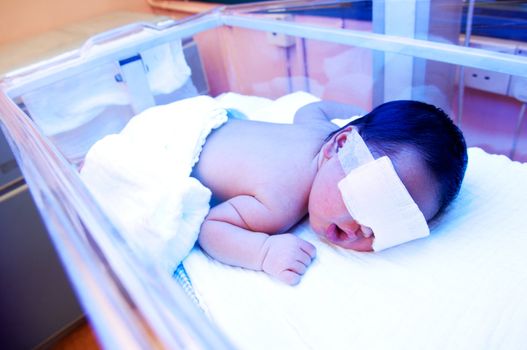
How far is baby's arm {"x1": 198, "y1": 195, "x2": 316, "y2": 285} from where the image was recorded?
606mm

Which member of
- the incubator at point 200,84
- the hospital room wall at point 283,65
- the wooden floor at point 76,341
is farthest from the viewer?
the wooden floor at point 76,341

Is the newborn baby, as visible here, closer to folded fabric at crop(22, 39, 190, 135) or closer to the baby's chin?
the baby's chin

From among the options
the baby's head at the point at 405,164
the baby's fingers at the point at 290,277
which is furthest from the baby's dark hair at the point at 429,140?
the baby's fingers at the point at 290,277

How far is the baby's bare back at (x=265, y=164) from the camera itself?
693 millimetres

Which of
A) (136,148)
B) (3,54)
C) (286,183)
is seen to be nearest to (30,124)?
(136,148)

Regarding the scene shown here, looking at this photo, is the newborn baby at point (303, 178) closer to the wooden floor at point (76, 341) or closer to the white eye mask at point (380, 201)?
the white eye mask at point (380, 201)

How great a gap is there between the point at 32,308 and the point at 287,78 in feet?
3.51

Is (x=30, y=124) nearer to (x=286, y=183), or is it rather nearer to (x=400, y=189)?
(x=286, y=183)

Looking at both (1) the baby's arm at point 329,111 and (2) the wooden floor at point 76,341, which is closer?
(1) the baby's arm at point 329,111

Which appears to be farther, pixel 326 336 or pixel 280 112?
pixel 280 112

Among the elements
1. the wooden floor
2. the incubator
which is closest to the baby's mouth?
the incubator

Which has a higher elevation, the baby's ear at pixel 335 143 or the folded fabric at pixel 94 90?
the folded fabric at pixel 94 90

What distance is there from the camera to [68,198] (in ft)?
1.55

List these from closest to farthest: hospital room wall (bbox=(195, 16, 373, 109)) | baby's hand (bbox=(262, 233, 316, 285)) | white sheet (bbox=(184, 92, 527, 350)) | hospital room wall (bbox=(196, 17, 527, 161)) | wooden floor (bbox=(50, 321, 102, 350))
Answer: white sheet (bbox=(184, 92, 527, 350)) < baby's hand (bbox=(262, 233, 316, 285)) < hospital room wall (bbox=(196, 17, 527, 161)) < hospital room wall (bbox=(195, 16, 373, 109)) < wooden floor (bbox=(50, 321, 102, 350))
